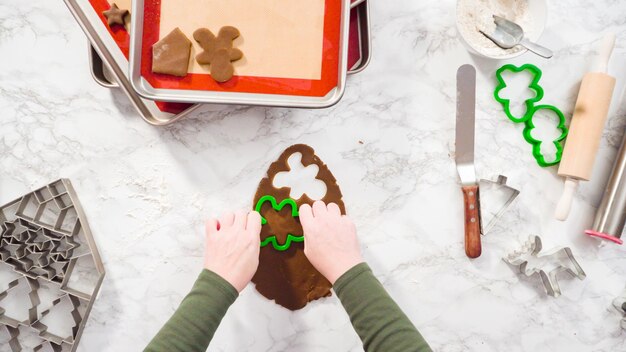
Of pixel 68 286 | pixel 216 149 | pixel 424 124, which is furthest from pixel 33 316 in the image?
pixel 424 124

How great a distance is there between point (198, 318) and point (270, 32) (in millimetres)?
414

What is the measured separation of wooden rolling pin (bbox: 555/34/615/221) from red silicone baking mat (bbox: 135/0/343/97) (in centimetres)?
40

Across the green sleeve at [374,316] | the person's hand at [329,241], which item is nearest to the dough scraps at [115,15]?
the person's hand at [329,241]

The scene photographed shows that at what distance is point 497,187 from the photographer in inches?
32.5

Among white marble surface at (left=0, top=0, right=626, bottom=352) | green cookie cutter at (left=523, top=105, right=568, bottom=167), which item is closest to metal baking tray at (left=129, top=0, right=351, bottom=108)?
white marble surface at (left=0, top=0, right=626, bottom=352)

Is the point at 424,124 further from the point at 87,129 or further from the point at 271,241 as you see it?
the point at 87,129

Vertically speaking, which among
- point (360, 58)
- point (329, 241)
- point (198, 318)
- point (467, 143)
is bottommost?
point (198, 318)

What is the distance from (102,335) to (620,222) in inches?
33.4

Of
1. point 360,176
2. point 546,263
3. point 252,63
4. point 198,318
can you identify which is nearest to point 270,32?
point 252,63

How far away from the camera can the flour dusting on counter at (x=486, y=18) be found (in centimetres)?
79

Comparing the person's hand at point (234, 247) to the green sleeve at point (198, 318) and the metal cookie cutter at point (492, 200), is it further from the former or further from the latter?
the metal cookie cutter at point (492, 200)

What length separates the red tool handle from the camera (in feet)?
2.60

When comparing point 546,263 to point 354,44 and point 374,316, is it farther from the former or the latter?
point 354,44

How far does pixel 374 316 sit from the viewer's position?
711 millimetres
